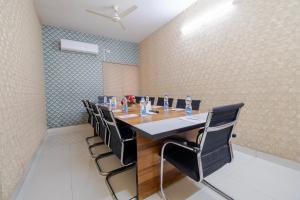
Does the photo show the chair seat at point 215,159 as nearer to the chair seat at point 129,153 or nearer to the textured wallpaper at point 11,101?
the chair seat at point 129,153

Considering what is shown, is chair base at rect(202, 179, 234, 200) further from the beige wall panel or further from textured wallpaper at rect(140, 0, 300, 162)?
the beige wall panel

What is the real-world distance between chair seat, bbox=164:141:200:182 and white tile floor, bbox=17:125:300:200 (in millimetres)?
458

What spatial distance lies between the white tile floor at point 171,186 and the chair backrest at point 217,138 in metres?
0.50

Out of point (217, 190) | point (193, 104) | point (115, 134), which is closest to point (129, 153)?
point (115, 134)

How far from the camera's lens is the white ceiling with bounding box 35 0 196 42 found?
9.45ft

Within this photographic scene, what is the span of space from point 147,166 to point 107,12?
11.5 feet

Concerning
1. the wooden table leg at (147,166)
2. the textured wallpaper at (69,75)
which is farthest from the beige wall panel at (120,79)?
the wooden table leg at (147,166)

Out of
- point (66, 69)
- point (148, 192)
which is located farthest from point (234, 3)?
point (66, 69)

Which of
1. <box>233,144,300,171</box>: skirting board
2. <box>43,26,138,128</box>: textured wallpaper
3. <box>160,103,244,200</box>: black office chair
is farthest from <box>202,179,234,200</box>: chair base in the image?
<box>43,26,138,128</box>: textured wallpaper

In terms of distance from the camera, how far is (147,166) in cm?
134

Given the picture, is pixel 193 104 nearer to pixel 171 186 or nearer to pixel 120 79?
pixel 171 186

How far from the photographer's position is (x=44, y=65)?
143 inches

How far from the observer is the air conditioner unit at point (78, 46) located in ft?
12.1

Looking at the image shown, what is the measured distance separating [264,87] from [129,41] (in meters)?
4.43
